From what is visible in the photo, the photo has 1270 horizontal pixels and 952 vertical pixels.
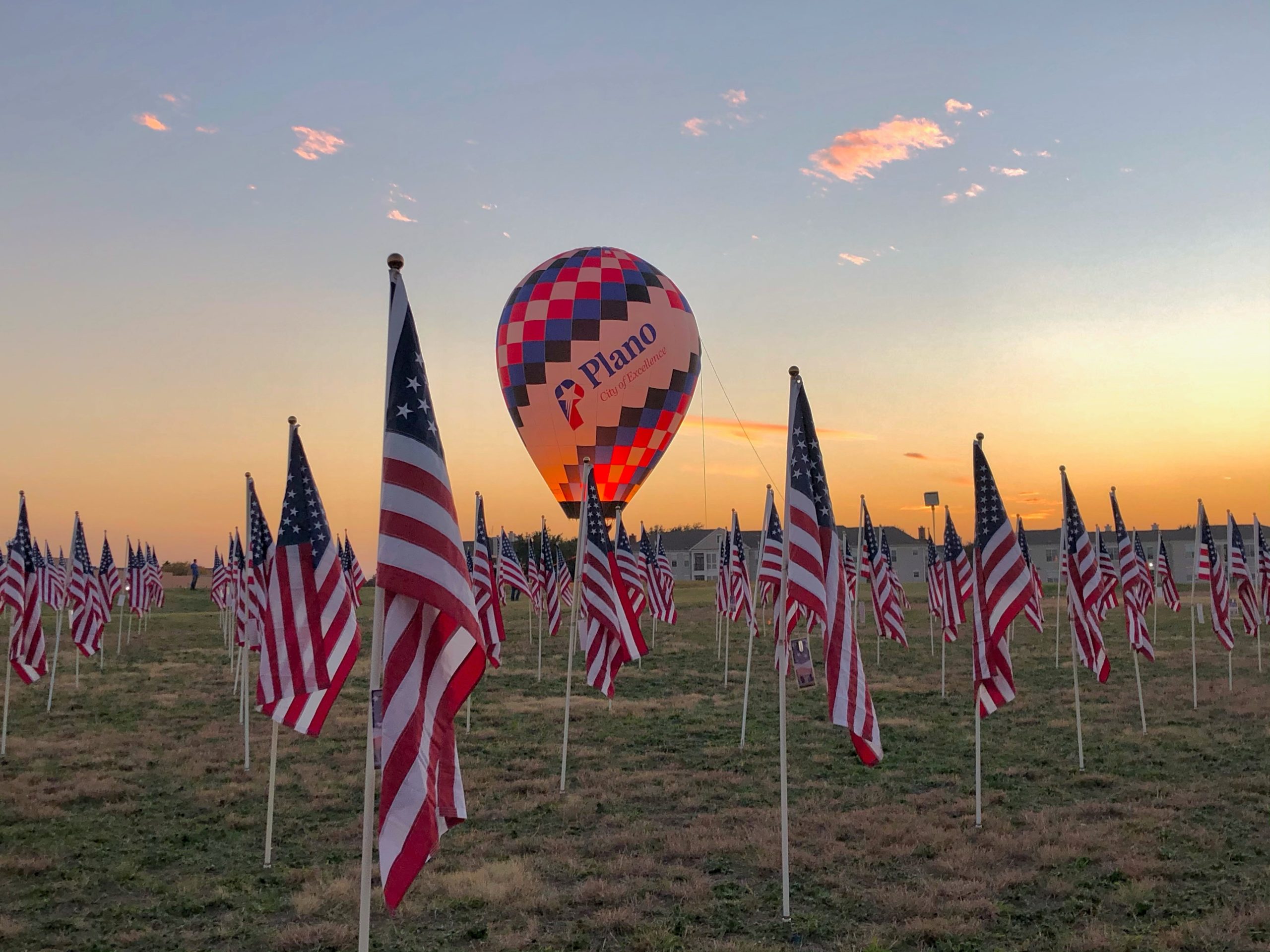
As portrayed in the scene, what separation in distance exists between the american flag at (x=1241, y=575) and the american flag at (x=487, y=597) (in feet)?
70.0

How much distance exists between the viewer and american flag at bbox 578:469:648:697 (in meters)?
17.9

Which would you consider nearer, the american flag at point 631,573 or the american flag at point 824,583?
the american flag at point 824,583

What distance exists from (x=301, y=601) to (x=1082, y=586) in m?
13.9

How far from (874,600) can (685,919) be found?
23.0 m

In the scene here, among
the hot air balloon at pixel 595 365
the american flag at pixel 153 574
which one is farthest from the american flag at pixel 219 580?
the hot air balloon at pixel 595 365

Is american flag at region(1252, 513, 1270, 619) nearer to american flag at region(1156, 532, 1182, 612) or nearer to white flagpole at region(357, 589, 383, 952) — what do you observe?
american flag at region(1156, 532, 1182, 612)

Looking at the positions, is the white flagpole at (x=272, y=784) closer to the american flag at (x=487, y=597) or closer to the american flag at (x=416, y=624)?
the american flag at (x=416, y=624)

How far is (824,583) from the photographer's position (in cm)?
1095

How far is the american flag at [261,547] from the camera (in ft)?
38.3

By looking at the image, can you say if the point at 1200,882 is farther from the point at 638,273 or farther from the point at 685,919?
the point at 638,273

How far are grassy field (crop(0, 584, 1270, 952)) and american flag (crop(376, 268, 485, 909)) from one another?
4.16 meters

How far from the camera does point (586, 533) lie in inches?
725

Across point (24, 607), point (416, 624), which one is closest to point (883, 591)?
point (24, 607)

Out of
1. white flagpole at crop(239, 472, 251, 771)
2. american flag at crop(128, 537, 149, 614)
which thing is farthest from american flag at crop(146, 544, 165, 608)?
white flagpole at crop(239, 472, 251, 771)
